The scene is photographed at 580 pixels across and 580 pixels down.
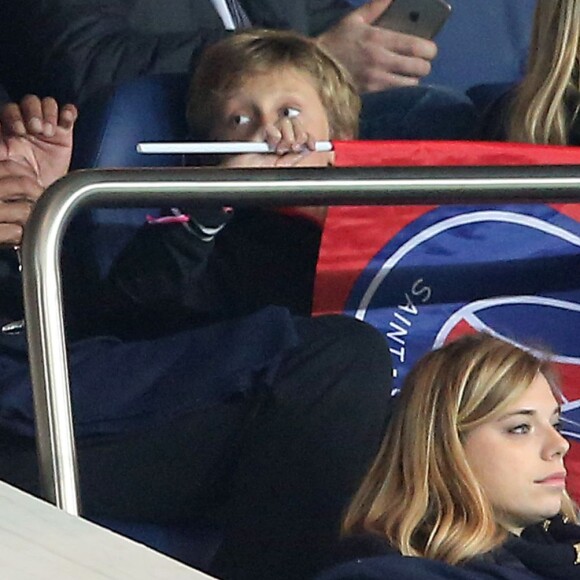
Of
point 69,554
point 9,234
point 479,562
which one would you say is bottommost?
point 479,562

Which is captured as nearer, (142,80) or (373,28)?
(142,80)

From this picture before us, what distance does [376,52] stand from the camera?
1.71 metres

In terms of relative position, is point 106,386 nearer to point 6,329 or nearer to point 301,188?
point 6,329

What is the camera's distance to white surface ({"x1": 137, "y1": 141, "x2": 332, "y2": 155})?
1239mm

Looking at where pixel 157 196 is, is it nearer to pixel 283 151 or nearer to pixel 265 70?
pixel 283 151

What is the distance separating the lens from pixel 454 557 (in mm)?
1143

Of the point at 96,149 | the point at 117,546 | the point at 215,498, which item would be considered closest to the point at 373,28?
the point at 96,149

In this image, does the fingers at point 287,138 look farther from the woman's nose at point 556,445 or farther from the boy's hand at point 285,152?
the woman's nose at point 556,445

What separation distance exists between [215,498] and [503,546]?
26 centimetres

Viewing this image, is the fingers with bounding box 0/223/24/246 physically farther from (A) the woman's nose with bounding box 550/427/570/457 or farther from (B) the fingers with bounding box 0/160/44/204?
(A) the woman's nose with bounding box 550/427/570/457

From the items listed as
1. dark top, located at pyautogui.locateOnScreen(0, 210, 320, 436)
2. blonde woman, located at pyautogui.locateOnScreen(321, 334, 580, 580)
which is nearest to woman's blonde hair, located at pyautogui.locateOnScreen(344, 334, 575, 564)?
blonde woman, located at pyautogui.locateOnScreen(321, 334, 580, 580)

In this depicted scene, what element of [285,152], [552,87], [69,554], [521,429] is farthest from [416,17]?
[69,554]

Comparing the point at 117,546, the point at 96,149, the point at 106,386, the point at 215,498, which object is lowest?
the point at 215,498

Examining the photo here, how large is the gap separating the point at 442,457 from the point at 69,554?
61cm
